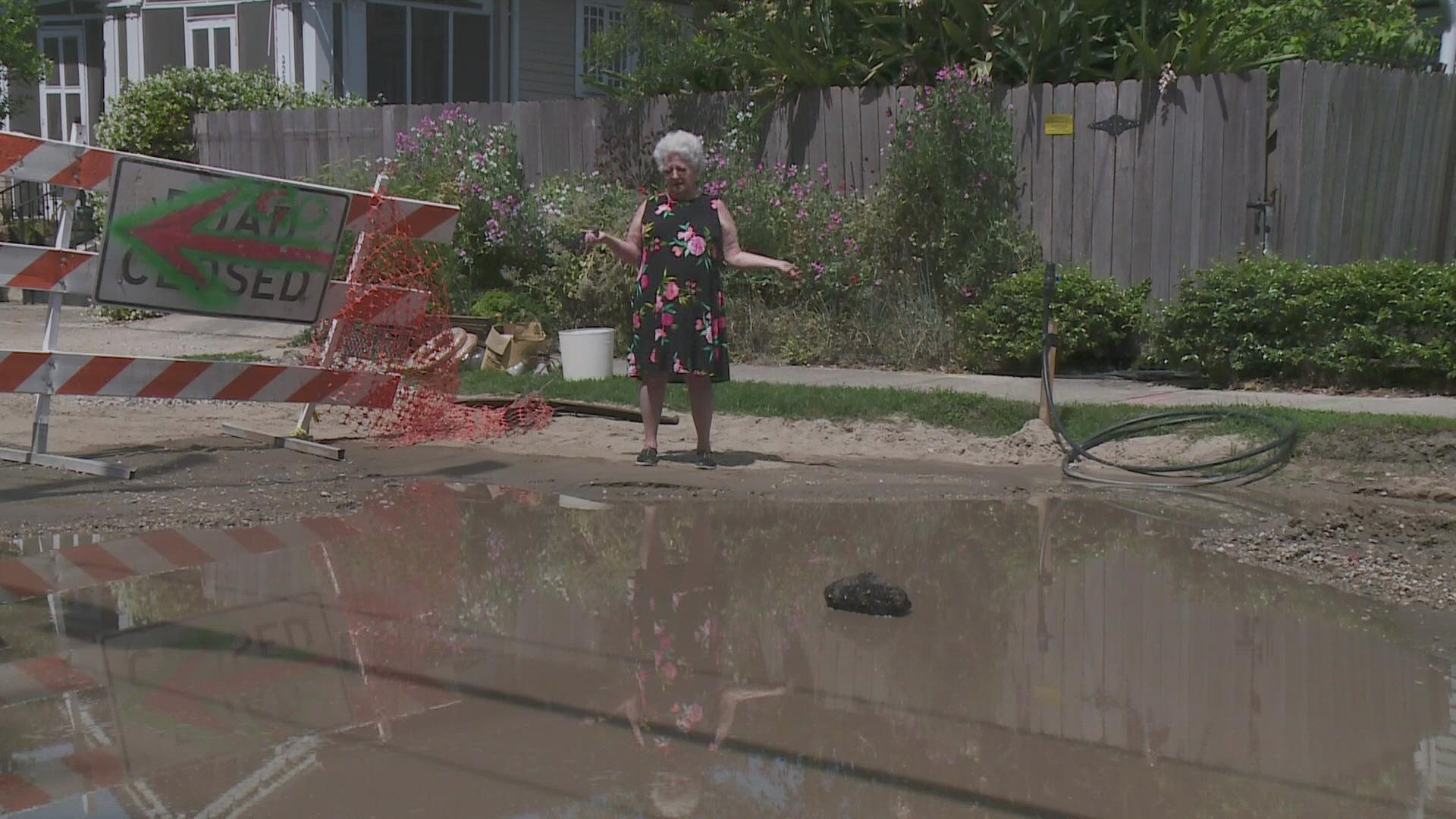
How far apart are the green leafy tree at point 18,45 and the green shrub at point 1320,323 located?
15.3 metres

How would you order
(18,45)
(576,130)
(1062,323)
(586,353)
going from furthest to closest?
(18,45) < (576,130) < (1062,323) < (586,353)

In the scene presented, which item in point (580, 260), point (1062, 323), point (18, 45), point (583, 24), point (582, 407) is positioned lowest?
point (582, 407)

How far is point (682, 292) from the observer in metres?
8.30

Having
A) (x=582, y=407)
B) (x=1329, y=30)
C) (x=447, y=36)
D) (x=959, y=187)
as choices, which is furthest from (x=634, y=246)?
(x=447, y=36)

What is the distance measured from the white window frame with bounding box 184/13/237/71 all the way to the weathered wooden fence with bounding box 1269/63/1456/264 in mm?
14680

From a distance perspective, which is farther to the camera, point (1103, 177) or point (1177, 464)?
point (1103, 177)

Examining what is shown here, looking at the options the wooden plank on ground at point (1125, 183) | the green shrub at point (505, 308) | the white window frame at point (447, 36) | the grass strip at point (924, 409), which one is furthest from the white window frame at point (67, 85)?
the wooden plank on ground at point (1125, 183)

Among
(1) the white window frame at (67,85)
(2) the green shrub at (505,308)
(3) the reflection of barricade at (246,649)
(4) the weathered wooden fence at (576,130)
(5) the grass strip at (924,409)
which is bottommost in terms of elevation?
(3) the reflection of barricade at (246,649)

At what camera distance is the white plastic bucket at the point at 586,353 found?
1150 centimetres

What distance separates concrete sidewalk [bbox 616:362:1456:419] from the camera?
966 centimetres

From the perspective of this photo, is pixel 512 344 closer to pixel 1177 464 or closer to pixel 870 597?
pixel 1177 464

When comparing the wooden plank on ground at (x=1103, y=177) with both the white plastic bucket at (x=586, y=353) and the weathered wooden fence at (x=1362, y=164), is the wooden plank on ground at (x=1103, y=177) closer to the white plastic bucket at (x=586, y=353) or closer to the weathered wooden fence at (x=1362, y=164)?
the weathered wooden fence at (x=1362, y=164)

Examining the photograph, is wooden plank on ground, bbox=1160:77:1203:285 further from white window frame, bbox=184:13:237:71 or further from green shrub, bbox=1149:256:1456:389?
white window frame, bbox=184:13:237:71

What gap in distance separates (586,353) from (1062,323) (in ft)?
12.3
